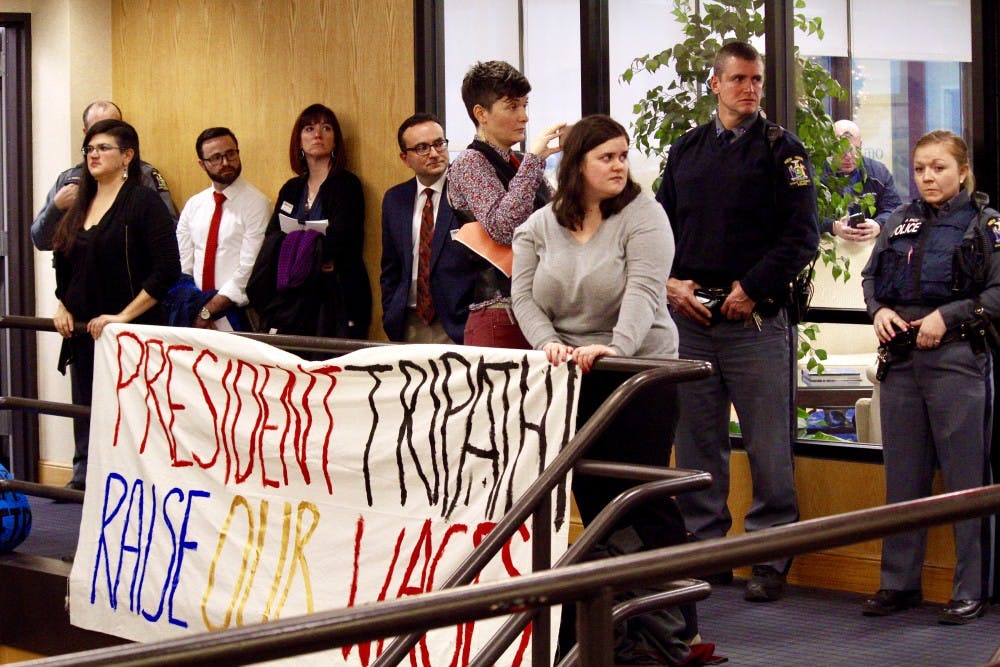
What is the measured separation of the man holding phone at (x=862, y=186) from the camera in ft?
16.3

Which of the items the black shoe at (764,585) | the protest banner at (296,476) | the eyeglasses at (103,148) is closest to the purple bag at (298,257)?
the eyeglasses at (103,148)

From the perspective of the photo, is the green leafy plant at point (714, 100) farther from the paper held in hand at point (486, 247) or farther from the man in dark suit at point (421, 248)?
the paper held in hand at point (486, 247)

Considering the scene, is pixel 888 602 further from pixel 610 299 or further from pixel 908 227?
pixel 610 299

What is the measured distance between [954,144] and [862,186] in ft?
2.17

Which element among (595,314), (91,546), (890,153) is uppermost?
(890,153)

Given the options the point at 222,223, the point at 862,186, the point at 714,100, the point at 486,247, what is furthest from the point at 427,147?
the point at 862,186

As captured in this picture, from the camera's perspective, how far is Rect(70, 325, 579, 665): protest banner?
3.55 metres

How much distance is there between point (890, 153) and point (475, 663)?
2.85 meters

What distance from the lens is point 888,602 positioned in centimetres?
455

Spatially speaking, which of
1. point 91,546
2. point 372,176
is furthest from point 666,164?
point 91,546

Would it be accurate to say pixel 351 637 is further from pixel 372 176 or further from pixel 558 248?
pixel 372 176

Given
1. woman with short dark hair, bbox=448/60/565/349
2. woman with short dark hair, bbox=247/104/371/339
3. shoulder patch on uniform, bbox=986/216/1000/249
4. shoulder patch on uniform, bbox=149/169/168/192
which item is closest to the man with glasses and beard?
woman with short dark hair, bbox=247/104/371/339

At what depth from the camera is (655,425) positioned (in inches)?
139

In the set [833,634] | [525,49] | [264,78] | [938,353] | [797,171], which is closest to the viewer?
[833,634]
